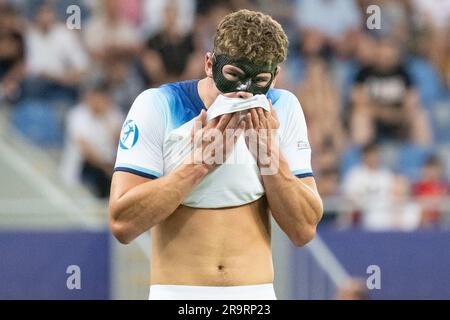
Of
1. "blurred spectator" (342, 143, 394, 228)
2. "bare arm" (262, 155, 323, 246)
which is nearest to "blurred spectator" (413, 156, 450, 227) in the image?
"blurred spectator" (342, 143, 394, 228)

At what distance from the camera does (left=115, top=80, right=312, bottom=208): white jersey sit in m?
5.02

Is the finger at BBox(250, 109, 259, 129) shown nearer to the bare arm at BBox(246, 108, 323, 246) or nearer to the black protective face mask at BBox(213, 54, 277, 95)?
the bare arm at BBox(246, 108, 323, 246)

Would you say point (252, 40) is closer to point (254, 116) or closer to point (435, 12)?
point (254, 116)

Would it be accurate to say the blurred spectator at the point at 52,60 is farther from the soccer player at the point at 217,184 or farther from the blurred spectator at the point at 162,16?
the soccer player at the point at 217,184

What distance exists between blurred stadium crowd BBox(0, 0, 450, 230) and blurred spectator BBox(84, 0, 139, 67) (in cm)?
1

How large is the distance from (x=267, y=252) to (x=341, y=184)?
21.7ft

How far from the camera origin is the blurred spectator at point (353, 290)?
31.0 feet

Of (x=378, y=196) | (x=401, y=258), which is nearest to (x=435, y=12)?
(x=378, y=196)

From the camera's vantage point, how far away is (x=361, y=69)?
41.9 ft

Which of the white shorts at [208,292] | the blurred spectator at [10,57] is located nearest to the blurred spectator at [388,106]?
the blurred spectator at [10,57]

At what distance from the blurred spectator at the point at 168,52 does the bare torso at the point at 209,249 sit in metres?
7.08

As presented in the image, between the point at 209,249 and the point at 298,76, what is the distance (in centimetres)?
794
